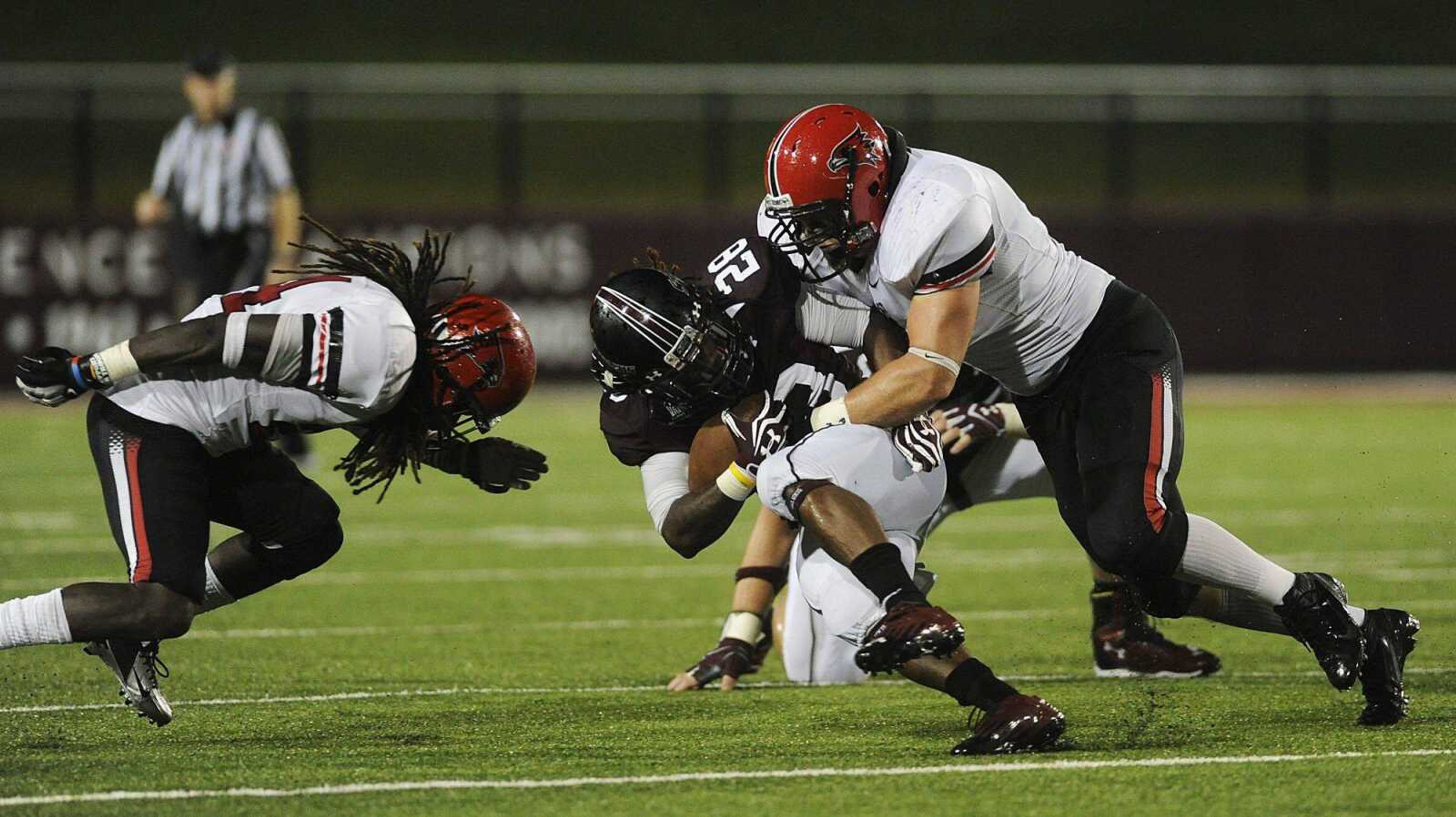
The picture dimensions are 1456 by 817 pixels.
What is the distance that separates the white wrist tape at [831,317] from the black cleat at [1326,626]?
3.47 feet

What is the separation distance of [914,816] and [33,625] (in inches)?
69.5

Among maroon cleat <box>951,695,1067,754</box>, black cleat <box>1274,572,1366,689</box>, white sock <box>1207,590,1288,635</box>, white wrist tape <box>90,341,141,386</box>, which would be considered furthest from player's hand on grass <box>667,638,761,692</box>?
white wrist tape <box>90,341,141,386</box>

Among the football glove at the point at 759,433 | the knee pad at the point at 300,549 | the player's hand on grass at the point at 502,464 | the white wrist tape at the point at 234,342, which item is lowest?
the knee pad at the point at 300,549

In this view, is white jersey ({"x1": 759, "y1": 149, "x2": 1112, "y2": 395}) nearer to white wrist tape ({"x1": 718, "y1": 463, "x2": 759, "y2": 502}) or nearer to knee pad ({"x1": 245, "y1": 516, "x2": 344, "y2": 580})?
white wrist tape ({"x1": 718, "y1": 463, "x2": 759, "y2": 502})

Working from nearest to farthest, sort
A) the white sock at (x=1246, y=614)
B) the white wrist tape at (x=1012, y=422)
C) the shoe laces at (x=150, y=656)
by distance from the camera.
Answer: the shoe laces at (x=150, y=656) → the white sock at (x=1246, y=614) → the white wrist tape at (x=1012, y=422)

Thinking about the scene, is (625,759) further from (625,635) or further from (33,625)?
(625,635)

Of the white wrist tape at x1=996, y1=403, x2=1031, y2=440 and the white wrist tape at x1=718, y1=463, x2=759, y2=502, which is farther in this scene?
the white wrist tape at x1=996, y1=403, x2=1031, y2=440

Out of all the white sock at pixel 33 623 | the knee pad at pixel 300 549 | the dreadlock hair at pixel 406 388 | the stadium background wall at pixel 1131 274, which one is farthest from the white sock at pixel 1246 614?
the stadium background wall at pixel 1131 274

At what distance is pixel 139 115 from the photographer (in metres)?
15.6

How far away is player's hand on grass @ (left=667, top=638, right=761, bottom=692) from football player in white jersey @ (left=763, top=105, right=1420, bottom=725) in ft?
2.92

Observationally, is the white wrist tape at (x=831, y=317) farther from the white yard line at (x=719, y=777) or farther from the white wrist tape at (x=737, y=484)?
the white yard line at (x=719, y=777)

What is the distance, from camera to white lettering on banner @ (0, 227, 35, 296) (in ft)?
44.5

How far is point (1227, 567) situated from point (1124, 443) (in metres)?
0.32

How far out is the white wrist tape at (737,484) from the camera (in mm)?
4094
